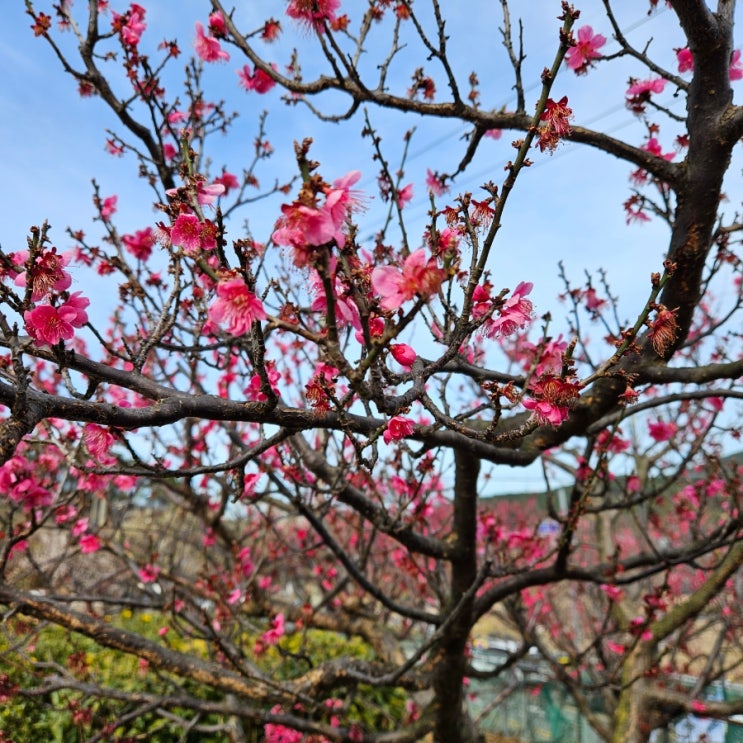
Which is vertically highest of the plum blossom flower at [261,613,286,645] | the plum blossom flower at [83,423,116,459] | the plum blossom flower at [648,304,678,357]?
the plum blossom flower at [648,304,678,357]

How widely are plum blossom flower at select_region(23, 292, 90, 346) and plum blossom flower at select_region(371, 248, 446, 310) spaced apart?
101 centimetres

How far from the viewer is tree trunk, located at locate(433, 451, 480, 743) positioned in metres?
3.20

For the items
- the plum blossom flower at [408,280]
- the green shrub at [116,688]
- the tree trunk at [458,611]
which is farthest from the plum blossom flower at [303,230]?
the green shrub at [116,688]

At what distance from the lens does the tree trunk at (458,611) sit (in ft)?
10.5

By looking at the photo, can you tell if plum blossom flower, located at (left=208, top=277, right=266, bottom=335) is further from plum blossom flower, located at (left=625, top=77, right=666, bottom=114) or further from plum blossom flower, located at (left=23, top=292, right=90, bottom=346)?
plum blossom flower, located at (left=625, top=77, right=666, bottom=114)

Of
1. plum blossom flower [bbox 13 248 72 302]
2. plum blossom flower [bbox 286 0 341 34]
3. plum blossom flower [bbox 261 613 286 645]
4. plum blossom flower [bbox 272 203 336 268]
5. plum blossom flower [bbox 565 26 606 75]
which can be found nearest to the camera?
plum blossom flower [bbox 272 203 336 268]

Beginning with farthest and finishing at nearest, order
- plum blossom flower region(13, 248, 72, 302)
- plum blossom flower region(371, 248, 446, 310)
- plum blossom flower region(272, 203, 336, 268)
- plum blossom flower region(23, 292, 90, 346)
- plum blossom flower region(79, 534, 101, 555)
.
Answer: plum blossom flower region(79, 534, 101, 555), plum blossom flower region(13, 248, 72, 302), plum blossom flower region(23, 292, 90, 346), plum blossom flower region(371, 248, 446, 310), plum blossom flower region(272, 203, 336, 268)

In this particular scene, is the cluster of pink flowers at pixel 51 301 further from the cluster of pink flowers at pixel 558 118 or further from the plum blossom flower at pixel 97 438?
the cluster of pink flowers at pixel 558 118

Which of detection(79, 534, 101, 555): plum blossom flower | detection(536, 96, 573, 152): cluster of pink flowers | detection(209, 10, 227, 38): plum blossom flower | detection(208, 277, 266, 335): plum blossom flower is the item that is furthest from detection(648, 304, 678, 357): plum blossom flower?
detection(79, 534, 101, 555): plum blossom flower

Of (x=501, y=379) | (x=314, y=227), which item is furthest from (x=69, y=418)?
(x=501, y=379)

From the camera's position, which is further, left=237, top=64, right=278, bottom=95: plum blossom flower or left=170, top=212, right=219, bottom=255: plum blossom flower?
left=237, top=64, right=278, bottom=95: plum blossom flower

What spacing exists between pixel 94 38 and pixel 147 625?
9383 mm

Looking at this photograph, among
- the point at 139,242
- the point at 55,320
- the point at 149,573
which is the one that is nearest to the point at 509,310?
the point at 55,320

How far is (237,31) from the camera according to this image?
3.20m
